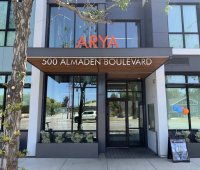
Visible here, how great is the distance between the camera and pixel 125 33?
11.9 meters

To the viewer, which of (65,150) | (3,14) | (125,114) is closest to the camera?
(65,150)

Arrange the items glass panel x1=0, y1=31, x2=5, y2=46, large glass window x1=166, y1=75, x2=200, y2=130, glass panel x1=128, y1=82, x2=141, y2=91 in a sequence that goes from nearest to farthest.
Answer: large glass window x1=166, y1=75, x2=200, y2=130, glass panel x1=0, y1=31, x2=5, y2=46, glass panel x1=128, y1=82, x2=141, y2=91

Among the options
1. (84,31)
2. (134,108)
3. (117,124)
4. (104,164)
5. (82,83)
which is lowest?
(104,164)

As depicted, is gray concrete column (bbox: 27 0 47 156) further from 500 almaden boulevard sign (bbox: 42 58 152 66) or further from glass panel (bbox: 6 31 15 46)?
500 almaden boulevard sign (bbox: 42 58 152 66)

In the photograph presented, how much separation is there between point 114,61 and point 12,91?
5.52 m

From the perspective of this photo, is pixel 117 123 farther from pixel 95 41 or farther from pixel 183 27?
pixel 183 27

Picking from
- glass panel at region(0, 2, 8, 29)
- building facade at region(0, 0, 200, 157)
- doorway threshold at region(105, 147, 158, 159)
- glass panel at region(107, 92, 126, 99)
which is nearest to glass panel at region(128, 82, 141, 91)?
glass panel at region(107, 92, 126, 99)

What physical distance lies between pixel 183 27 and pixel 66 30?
→ 5784 millimetres

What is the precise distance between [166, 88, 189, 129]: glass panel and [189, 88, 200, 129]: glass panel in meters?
0.29

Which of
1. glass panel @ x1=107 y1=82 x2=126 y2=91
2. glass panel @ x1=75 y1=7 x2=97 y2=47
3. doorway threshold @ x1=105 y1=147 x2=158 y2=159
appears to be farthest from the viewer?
glass panel @ x1=107 y1=82 x2=126 y2=91

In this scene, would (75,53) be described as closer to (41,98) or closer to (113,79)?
(41,98)

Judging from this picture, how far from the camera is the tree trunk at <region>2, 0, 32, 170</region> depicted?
3680 mm

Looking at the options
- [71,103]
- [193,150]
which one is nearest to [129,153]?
[193,150]

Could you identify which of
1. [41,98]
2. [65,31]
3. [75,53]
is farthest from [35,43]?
[75,53]
